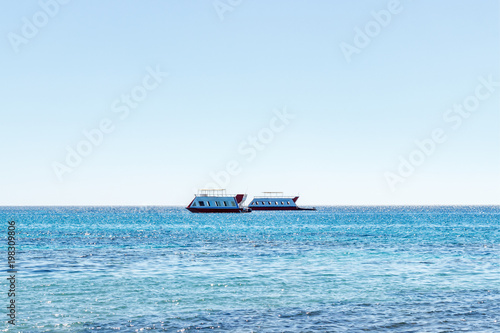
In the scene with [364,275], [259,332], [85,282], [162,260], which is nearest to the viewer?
[259,332]

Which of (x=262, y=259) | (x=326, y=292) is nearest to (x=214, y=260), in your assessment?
(x=262, y=259)

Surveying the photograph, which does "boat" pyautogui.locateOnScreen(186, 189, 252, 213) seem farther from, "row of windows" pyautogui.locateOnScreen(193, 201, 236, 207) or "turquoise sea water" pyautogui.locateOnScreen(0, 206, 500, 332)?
"turquoise sea water" pyautogui.locateOnScreen(0, 206, 500, 332)

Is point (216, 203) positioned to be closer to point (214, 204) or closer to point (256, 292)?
point (214, 204)

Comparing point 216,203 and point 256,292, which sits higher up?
point 216,203

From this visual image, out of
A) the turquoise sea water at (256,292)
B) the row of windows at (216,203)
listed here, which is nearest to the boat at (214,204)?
the row of windows at (216,203)

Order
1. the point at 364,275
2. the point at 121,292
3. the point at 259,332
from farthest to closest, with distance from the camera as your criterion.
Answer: the point at 364,275, the point at 121,292, the point at 259,332

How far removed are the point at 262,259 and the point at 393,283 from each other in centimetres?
1481

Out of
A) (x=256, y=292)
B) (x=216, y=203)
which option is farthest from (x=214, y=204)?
(x=256, y=292)

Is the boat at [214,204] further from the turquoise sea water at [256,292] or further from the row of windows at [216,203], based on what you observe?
the turquoise sea water at [256,292]

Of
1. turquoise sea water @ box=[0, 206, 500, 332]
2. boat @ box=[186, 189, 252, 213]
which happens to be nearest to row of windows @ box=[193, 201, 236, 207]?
boat @ box=[186, 189, 252, 213]

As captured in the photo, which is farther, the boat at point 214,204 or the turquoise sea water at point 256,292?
the boat at point 214,204

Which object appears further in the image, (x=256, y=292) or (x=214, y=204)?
(x=214, y=204)

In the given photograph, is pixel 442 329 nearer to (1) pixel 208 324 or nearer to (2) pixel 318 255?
(1) pixel 208 324

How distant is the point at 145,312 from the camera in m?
23.0
